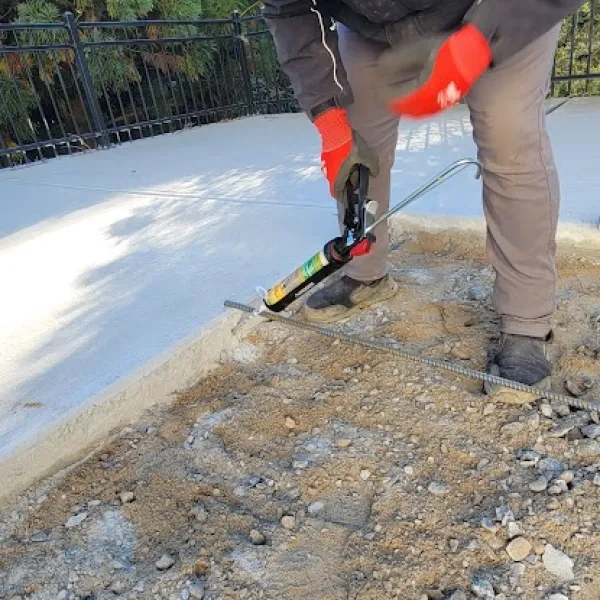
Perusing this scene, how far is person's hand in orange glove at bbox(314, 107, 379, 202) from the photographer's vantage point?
1633mm

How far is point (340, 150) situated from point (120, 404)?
876mm

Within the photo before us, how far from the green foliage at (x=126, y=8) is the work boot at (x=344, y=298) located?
5360 mm

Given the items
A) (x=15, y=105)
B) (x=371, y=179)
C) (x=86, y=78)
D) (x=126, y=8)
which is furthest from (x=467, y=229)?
(x=15, y=105)

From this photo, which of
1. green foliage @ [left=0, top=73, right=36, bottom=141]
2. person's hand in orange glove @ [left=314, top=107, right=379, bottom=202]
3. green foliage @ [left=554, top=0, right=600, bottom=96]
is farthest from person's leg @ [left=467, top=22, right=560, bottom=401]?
green foliage @ [left=0, top=73, right=36, bottom=141]

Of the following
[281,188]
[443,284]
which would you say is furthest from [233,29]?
[443,284]

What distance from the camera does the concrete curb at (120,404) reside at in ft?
4.65

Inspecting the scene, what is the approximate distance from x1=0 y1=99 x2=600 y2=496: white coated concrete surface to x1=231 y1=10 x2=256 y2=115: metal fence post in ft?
6.92

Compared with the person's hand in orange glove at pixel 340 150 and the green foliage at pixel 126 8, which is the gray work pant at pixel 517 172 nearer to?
the person's hand in orange glove at pixel 340 150

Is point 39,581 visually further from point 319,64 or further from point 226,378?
point 319,64

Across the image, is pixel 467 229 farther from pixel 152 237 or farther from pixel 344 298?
pixel 152 237

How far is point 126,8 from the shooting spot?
6227 millimetres

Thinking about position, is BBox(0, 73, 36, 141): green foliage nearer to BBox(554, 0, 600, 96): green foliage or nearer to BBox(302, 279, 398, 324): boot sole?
BBox(554, 0, 600, 96): green foliage

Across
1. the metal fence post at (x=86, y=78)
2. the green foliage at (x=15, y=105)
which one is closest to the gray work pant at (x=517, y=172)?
the metal fence post at (x=86, y=78)

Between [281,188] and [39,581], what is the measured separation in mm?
2422
